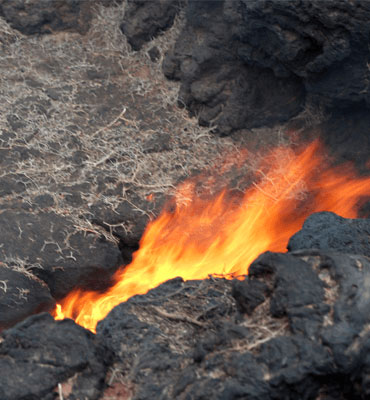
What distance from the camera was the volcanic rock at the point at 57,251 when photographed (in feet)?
13.6

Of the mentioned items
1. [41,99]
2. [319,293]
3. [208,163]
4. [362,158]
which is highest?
[362,158]

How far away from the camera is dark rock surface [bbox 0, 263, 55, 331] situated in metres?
3.98

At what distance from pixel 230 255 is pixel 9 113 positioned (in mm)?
Result: 2439

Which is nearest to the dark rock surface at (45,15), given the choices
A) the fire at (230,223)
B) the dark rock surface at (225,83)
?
the dark rock surface at (225,83)

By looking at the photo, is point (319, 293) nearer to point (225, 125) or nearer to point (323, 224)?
point (323, 224)

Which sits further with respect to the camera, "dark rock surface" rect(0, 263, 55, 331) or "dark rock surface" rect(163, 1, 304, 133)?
"dark rock surface" rect(163, 1, 304, 133)

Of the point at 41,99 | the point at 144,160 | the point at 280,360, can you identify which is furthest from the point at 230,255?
the point at 41,99

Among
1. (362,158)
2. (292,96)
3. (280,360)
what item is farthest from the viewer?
(292,96)

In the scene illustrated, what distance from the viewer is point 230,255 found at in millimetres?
4391

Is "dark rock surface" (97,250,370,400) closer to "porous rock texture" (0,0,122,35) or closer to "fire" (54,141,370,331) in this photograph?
"fire" (54,141,370,331)

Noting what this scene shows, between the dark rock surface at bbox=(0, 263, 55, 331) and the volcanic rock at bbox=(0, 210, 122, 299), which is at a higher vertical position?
the volcanic rock at bbox=(0, 210, 122, 299)

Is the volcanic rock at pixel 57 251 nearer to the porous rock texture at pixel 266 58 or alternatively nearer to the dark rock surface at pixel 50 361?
the dark rock surface at pixel 50 361

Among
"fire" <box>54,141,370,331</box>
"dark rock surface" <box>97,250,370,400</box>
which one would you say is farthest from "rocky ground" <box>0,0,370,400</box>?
"fire" <box>54,141,370,331</box>

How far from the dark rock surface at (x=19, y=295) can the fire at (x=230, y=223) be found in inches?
7.7
